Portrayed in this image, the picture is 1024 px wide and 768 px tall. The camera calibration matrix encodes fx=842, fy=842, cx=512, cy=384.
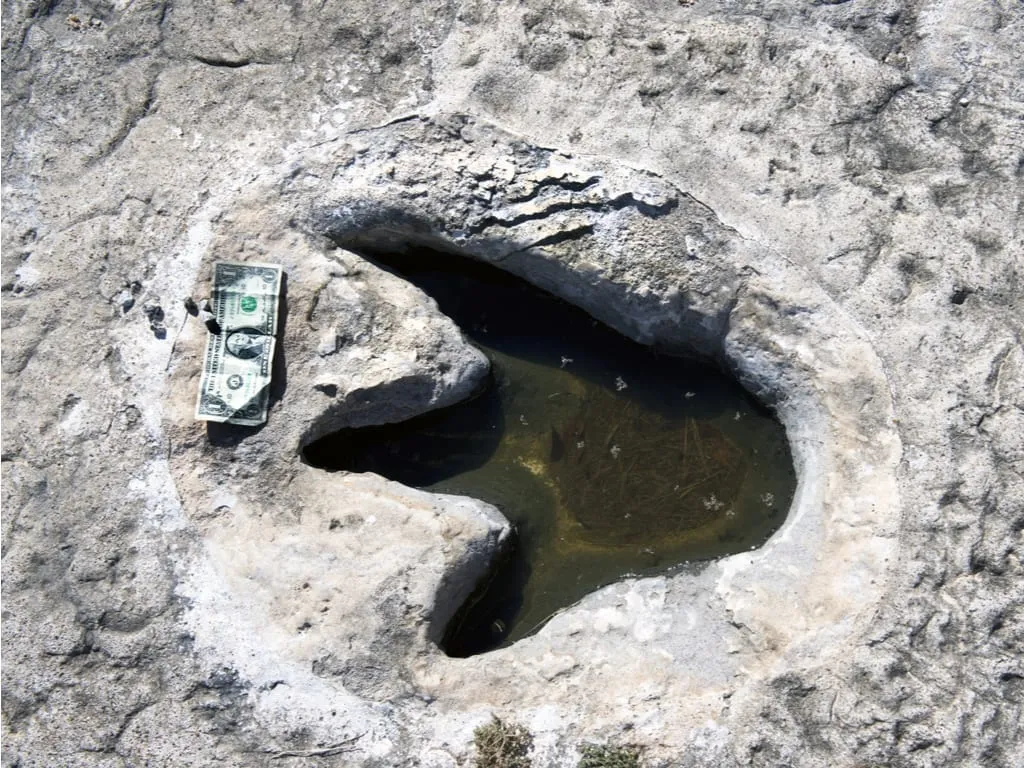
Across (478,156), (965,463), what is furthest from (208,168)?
(965,463)

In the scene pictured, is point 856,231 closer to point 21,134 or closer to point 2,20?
point 21,134

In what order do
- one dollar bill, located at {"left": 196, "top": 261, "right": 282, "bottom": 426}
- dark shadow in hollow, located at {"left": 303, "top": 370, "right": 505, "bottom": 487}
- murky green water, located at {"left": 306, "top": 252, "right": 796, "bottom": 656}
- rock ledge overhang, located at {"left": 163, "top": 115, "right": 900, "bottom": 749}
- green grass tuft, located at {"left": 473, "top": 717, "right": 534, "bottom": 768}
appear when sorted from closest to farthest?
green grass tuft, located at {"left": 473, "top": 717, "right": 534, "bottom": 768}
rock ledge overhang, located at {"left": 163, "top": 115, "right": 900, "bottom": 749}
one dollar bill, located at {"left": 196, "top": 261, "right": 282, "bottom": 426}
murky green water, located at {"left": 306, "top": 252, "right": 796, "bottom": 656}
dark shadow in hollow, located at {"left": 303, "top": 370, "right": 505, "bottom": 487}

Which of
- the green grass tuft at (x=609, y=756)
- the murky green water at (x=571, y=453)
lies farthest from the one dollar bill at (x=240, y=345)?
the green grass tuft at (x=609, y=756)

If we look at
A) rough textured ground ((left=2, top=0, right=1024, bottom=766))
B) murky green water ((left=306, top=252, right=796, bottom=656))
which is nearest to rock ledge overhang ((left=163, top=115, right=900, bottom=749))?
rough textured ground ((left=2, top=0, right=1024, bottom=766))

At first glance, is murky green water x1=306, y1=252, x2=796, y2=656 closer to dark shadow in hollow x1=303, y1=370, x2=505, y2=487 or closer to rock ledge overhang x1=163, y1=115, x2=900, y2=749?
dark shadow in hollow x1=303, y1=370, x2=505, y2=487

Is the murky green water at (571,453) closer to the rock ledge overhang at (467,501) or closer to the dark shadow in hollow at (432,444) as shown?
the dark shadow in hollow at (432,444)

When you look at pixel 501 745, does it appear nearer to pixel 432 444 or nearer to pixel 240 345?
pixel 432 444

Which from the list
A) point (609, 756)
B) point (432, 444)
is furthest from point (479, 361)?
point (609, 756)
